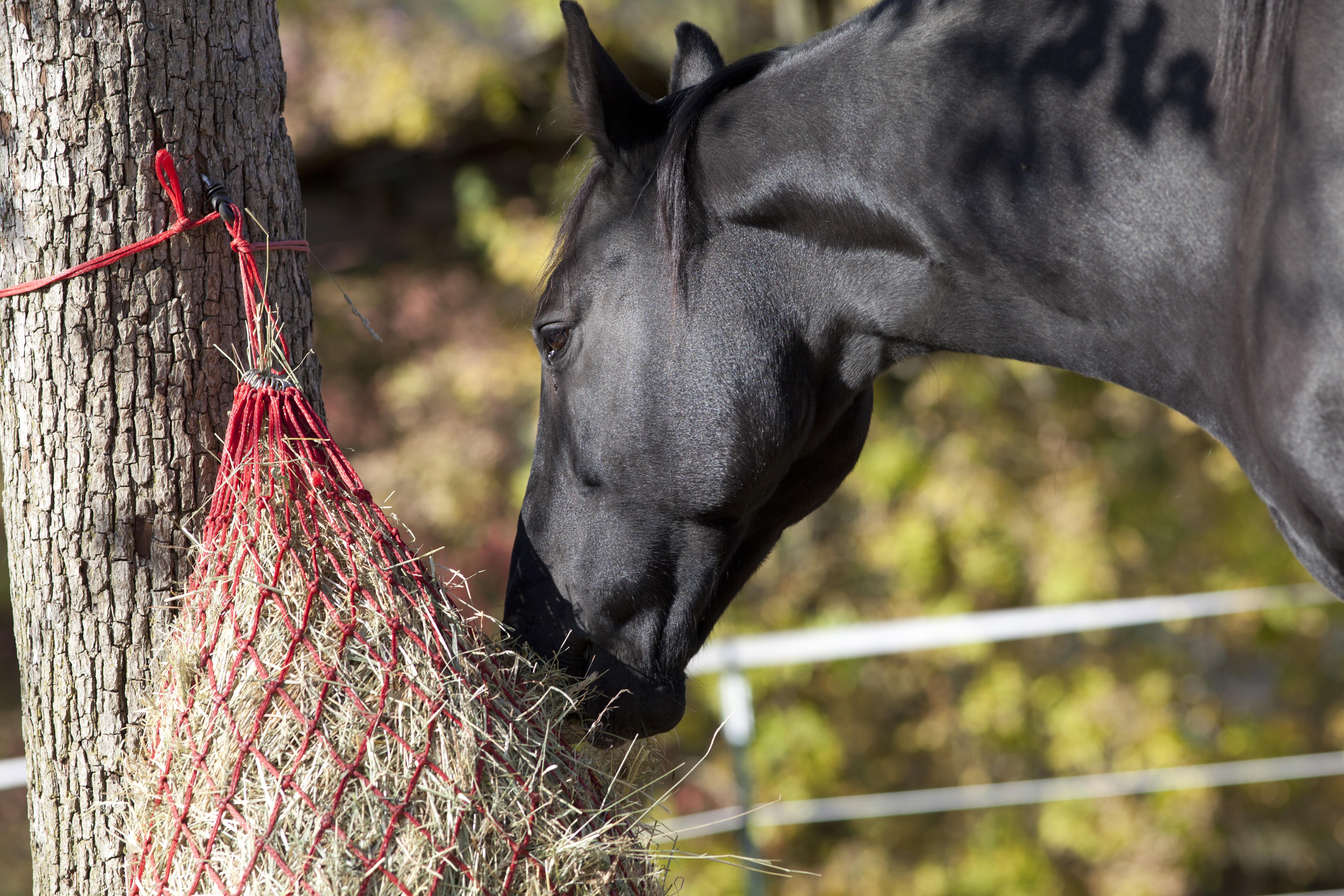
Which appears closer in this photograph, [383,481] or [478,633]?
[478,633]

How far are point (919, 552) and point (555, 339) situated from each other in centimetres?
415

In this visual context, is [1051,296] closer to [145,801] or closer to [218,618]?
[218,618]

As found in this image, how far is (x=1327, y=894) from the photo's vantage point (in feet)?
15.1

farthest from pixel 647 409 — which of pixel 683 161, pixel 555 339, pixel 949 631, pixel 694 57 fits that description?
pixel 949 631

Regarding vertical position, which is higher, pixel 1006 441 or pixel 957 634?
pixel 957 634

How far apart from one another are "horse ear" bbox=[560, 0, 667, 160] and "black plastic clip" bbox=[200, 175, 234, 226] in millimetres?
605

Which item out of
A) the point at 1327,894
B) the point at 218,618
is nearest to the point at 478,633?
the point at 218,618

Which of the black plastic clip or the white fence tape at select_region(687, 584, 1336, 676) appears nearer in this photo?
the black plastic clip

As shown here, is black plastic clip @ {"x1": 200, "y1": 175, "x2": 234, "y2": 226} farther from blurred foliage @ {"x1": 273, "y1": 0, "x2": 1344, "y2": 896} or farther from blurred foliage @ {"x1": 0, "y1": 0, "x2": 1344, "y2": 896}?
blurred foliage @ {"x1": 273, "y1": 0, "x2": 1344, "y2": 896}

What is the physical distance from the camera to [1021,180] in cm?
168

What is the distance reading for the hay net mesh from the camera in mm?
1373

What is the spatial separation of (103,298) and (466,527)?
5.24 metres

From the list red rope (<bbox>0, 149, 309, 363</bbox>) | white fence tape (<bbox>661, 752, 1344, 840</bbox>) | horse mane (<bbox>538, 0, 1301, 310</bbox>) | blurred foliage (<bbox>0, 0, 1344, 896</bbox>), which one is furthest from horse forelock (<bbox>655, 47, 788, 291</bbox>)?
blurred foliage (<bbox>0, 0, 1344, 896</bbox>)

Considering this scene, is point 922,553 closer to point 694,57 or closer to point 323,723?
point 694,57
